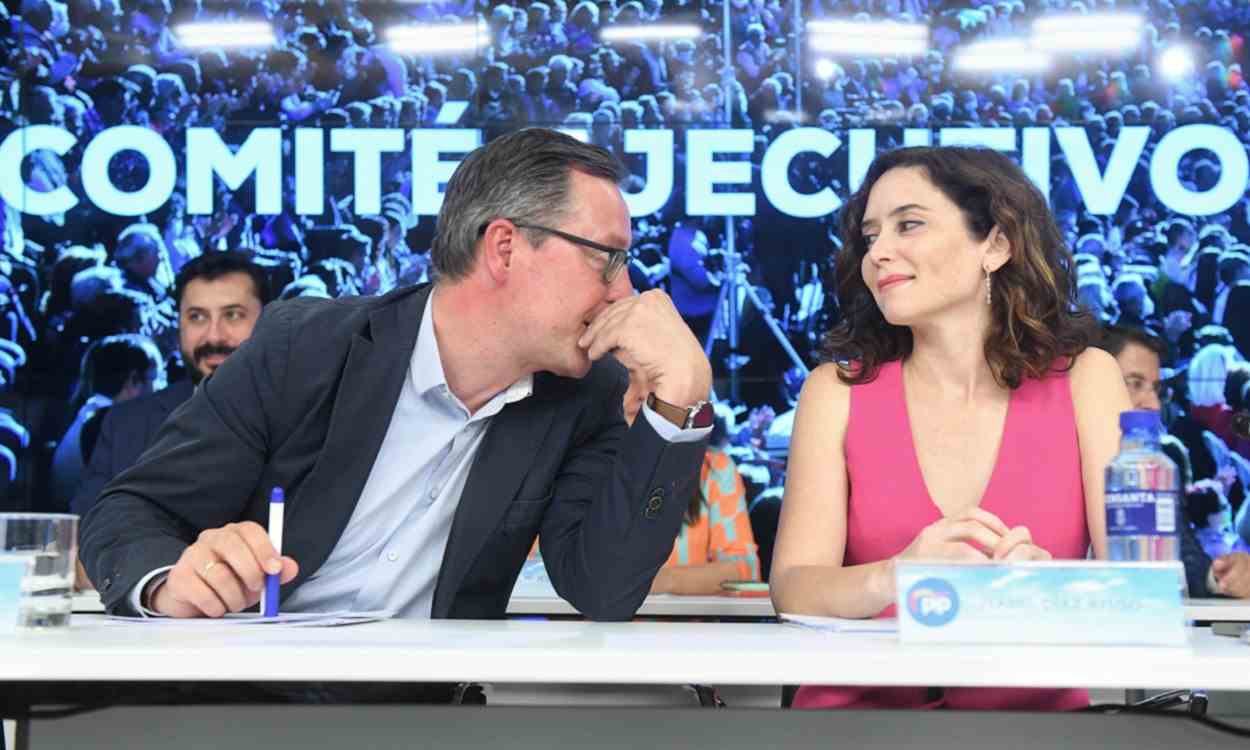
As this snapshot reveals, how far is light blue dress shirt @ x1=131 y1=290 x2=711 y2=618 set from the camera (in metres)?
1.97

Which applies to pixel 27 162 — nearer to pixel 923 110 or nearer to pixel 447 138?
pixel 447 138

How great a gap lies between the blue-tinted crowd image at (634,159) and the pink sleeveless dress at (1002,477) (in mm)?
2923

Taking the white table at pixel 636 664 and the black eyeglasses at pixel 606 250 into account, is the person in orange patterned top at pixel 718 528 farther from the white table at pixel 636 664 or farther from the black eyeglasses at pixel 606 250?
the white table at pixel 636 664

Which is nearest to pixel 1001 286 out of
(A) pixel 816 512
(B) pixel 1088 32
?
(A) pixel 816 512

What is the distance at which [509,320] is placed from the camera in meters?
2.03

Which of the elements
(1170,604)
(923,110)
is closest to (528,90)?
(923,110)

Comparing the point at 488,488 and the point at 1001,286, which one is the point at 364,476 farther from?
the point at 1001,286

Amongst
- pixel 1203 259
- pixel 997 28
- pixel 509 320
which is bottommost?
pixel 509 320

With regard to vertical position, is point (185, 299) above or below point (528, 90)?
below

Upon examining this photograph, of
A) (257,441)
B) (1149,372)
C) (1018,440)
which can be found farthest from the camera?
(1149,372)

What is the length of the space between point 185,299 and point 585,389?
278cm

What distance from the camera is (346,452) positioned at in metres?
1.93

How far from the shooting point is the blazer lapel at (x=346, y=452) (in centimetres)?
192

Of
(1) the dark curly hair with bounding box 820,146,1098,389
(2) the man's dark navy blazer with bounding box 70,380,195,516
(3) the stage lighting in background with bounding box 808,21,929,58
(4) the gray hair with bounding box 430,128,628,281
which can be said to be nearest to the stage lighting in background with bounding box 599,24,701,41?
(3) the stage lighting in background with bounding box 808,21,929,58
